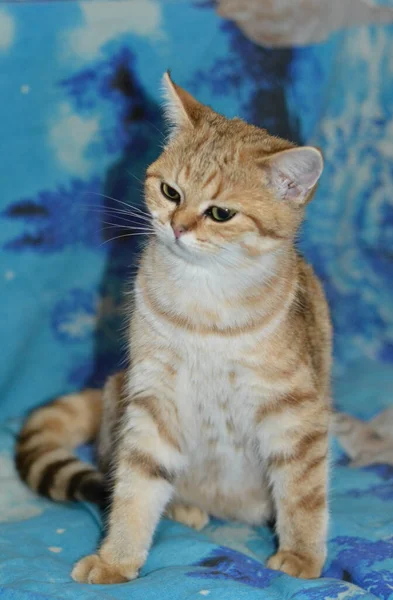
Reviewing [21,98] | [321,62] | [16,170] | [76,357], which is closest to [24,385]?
[76,357]

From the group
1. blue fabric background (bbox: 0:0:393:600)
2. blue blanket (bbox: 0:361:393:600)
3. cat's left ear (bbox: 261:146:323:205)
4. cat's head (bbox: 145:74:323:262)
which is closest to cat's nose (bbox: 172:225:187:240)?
cat's head (bbox: 145:74:323:262)

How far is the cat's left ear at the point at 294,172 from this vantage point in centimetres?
150

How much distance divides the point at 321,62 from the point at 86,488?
1396mm

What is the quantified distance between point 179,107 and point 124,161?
0.79 meters

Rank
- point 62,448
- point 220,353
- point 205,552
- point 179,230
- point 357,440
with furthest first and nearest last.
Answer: point 357,440 < point 62,448 < point 205,552 < point 220,353 < point 179,230

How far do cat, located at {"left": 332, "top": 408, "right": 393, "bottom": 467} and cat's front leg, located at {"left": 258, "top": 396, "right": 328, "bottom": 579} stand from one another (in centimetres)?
44

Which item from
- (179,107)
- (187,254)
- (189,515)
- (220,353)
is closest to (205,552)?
(189,515)

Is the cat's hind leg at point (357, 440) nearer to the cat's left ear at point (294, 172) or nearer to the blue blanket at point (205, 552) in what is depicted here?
the blue blanket at point (205, 552)

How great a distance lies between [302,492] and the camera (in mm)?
1689

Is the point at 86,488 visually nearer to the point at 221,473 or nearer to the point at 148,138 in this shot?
the point at 221,473

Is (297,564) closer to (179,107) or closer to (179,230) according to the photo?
(179,230)

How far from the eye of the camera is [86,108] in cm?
239

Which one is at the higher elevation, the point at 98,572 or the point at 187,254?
the point at 187,254

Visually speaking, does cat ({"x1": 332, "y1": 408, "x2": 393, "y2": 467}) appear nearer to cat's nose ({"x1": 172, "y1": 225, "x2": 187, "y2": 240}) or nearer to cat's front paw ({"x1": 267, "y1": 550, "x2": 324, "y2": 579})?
cat's front paw ({"x1": 267, "y1": 550, "x2": 324, "y2": 579})
